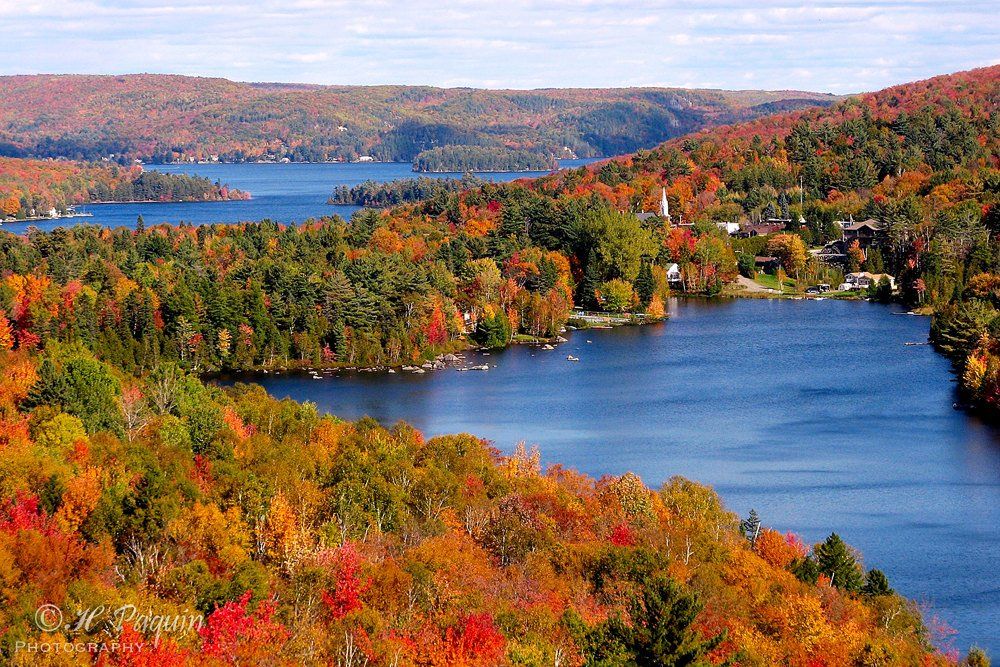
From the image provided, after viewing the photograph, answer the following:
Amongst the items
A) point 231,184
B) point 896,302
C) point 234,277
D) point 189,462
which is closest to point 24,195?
point 231,184

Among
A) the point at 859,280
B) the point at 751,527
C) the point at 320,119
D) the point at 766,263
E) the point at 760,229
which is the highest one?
the point at 320,119

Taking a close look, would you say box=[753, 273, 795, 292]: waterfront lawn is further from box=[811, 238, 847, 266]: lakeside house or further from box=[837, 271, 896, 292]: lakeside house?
box=[837, 271, 896, 292]: lakeside house

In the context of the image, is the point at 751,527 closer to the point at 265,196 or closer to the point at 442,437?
the point at 442,437

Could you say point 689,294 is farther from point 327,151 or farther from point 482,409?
point 327,151

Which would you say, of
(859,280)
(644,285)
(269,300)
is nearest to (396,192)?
(644,285)

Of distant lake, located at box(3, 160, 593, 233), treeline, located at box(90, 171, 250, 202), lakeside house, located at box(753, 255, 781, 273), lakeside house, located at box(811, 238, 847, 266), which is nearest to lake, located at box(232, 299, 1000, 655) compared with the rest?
lakeside house, located at box(811, 238, 847, 266)
